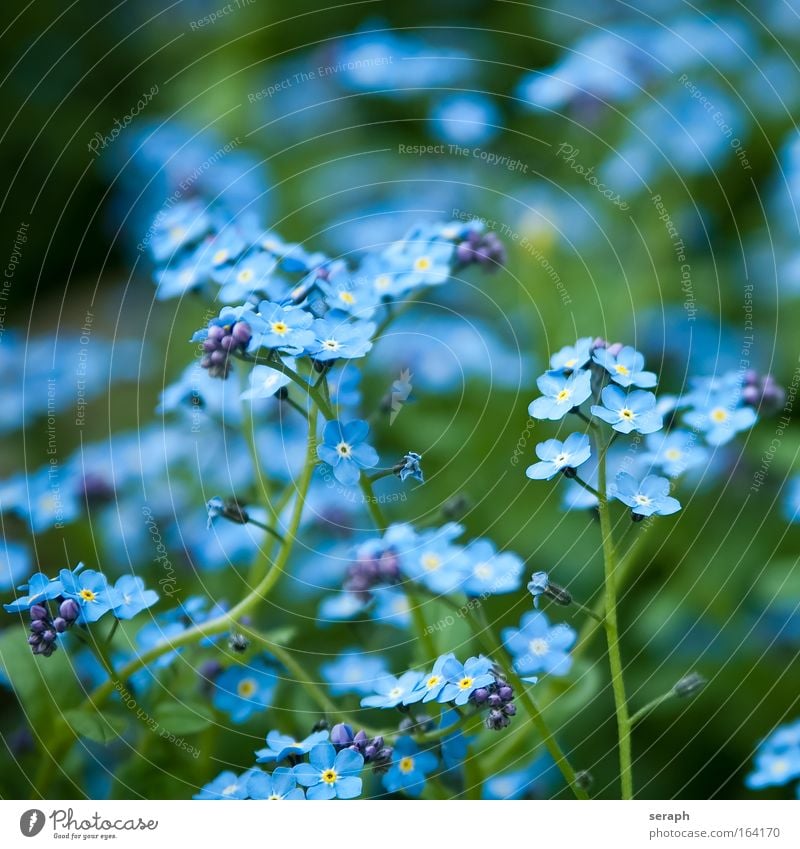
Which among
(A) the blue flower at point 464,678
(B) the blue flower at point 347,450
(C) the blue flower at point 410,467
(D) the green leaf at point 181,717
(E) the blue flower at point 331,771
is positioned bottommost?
(E) the blue flower at point 331,771

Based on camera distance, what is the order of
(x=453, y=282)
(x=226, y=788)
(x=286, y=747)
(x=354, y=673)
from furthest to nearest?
(x=453, y=282), (x=354, y=673), (x=226, y=788), (x=286, y=747)

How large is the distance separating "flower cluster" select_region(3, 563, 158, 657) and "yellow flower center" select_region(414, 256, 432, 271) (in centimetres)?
44

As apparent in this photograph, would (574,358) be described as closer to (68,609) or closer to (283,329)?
(283,329)

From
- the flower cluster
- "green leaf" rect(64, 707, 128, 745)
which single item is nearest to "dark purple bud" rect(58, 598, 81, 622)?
the flower cluster

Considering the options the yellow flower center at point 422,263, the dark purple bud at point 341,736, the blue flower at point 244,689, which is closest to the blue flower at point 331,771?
the dark purple bud at point 341,736

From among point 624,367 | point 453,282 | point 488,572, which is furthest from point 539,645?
point 453,282

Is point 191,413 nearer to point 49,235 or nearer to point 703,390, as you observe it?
point 703,390

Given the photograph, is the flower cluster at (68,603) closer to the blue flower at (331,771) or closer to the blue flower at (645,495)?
the blue flower at (331,771)

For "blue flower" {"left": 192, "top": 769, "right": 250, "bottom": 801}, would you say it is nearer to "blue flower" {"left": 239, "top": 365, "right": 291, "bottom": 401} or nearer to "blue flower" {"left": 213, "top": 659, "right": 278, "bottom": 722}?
"blue flower" {"left": 213, "top": 659, "right": 278, "bottom": 722}

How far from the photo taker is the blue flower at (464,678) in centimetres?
89

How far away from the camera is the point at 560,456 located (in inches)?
36.1

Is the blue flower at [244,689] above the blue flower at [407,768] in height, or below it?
above

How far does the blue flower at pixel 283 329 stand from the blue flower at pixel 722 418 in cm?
45

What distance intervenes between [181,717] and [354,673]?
21 centimetres
